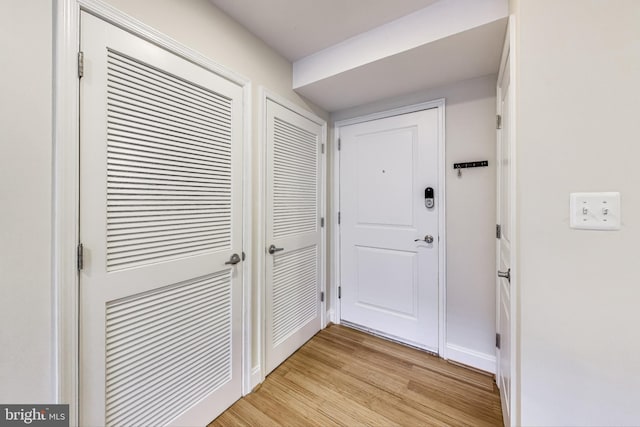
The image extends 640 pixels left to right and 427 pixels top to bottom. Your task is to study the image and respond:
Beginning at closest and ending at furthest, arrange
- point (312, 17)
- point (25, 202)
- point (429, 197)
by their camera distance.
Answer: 1. point (25, 202)
2. point (312, 17)
3. point (429, 197)

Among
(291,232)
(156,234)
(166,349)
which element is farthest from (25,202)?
(291,232)

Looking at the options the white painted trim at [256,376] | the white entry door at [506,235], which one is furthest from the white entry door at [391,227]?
the white painted trim at [256,376]

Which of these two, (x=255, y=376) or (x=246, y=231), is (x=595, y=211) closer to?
(x=246, y=231)

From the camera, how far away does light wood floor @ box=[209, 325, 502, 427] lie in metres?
1.41

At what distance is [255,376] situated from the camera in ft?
5.45

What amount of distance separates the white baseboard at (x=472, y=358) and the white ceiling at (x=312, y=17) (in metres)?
2.40

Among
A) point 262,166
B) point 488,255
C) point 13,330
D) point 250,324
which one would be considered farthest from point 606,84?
point 13,330

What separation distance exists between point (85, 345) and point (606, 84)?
7.08ft

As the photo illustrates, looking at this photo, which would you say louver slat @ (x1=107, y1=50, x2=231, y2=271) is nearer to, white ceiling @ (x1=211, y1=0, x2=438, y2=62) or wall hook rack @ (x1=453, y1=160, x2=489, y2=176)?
white ceiling @ (x1=211, y1=0, x2=438, y2=62)

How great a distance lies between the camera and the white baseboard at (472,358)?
1.78 m

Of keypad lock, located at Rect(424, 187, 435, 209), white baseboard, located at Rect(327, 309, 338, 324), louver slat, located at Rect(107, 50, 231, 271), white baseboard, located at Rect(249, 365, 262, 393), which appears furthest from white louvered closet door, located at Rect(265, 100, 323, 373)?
keypad lock, located at Rect(424, 187, 435, 209)

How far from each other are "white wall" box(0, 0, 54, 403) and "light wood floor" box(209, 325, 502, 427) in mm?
1010

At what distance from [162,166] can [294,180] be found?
1.03 meters

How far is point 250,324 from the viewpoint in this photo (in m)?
1.63
